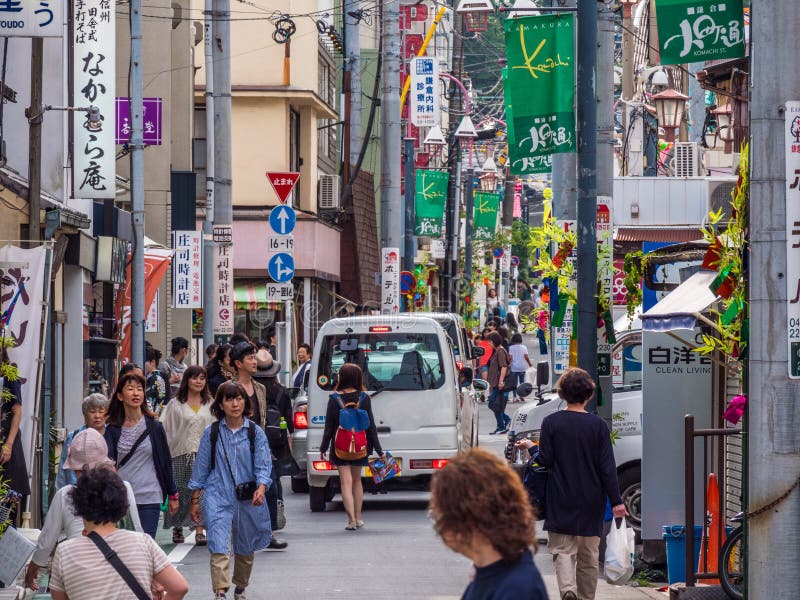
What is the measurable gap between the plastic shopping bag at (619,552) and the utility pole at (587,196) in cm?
291

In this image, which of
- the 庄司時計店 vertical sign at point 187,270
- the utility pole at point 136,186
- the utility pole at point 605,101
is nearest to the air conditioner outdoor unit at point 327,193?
the 庄司時計店 vertical sign at point 187,270

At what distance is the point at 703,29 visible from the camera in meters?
9.96

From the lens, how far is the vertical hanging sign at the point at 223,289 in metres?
24.2

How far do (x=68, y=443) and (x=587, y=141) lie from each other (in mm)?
6106

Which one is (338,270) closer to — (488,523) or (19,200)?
(19,200)

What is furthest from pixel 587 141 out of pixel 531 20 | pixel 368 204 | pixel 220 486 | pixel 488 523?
pixel 368 204

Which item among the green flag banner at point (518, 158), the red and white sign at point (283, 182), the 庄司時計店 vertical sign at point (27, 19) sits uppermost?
the 庄司時計店 vertical sign at point (27, 19)

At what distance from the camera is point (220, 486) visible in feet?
35.9

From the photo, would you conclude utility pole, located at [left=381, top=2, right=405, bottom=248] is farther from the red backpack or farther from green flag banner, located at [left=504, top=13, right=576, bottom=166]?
green flag banner, located at [left=504, top=13, right=576, bottom=166]

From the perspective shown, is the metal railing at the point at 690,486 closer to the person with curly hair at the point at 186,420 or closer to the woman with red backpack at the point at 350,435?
the person with curly hair at the point at 186,420

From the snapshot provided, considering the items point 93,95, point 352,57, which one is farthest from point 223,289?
point 352,57

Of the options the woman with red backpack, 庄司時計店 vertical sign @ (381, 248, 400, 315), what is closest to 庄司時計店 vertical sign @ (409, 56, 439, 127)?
庄司時計店 vertical sign @ (381, 248, 400, 315)

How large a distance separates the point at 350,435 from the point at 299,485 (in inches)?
194

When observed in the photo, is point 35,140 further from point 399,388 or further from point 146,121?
point 146,121
